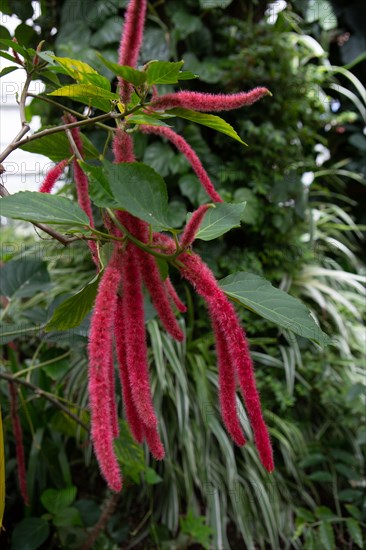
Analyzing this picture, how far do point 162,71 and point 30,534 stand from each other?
940 millimetres

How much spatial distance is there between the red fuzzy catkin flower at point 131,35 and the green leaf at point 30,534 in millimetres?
899

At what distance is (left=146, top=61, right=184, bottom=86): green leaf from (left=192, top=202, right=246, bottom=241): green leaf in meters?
0.13

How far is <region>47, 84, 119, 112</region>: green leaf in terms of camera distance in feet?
1.42

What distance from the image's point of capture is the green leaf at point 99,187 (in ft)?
1.39

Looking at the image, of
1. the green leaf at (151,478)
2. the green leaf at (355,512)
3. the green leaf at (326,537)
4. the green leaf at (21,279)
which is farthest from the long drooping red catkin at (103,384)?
the green leaf at (355,512)

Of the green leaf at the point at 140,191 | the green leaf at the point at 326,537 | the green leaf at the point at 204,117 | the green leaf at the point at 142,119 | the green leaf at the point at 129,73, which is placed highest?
the green leaf at the point at 129,73

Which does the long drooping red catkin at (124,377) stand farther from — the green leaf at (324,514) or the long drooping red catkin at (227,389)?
the green leaf at (324,514)

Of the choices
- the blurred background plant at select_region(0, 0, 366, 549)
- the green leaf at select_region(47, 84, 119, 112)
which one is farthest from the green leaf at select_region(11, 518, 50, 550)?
the green leaf at select_region(47, 84, 119, 112)

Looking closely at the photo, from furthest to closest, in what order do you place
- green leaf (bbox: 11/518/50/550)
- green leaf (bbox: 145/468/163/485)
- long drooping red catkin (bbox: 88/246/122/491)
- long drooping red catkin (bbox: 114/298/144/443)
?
1. green leaf (bbox: 145/468/163/485)
2. green leaf (bbox: 11/518/50/550)
3. long drooping red catkin (bbox: 114/298/144/443)
4. long drooping red catkin (bbox: 88/246/122/491)

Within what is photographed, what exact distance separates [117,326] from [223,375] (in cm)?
11

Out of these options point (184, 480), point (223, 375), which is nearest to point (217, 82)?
point (184, 480)

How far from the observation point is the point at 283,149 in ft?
6.14

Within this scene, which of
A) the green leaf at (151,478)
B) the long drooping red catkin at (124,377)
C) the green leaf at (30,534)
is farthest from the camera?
the green leaf at (151,478)

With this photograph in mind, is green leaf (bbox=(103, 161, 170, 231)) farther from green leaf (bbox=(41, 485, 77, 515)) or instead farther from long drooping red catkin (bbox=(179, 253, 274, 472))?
green leaf (bbox=(41, 485, 77, 515))
